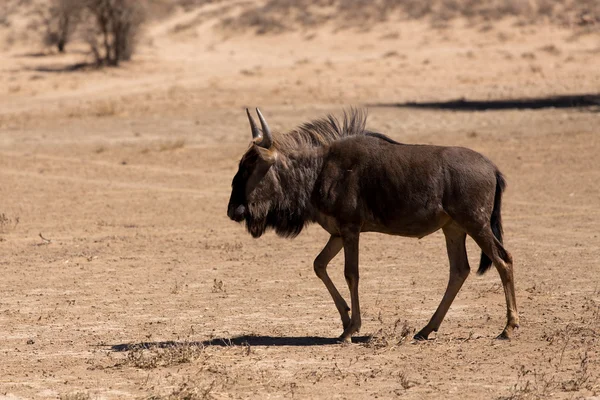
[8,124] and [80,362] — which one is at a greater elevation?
[80,362]

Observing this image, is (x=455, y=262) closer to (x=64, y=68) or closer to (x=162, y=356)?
(x=162, y=356)

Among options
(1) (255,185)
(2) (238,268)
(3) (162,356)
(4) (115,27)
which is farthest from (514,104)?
(3) (162,356)

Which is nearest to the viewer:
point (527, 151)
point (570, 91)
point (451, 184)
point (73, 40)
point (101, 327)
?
point (451, 184)

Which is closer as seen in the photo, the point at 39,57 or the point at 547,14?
the point at 39,57

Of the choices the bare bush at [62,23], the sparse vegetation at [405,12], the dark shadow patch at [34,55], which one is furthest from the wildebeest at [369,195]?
the sparse vegetation at [405,12]

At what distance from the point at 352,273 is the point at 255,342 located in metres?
1.01

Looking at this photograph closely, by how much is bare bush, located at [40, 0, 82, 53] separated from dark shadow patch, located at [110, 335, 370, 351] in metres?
34.4

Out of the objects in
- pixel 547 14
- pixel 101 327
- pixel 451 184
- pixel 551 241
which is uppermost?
pixel 451 184

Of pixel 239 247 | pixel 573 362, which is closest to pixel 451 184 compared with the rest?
pixel 573 362

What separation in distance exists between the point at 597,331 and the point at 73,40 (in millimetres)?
39526

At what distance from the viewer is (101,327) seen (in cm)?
962

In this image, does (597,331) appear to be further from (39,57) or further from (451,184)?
(39,57)

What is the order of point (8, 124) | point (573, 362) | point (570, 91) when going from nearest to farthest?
point (573, 362)
point (8, 124)
point (570, 91)

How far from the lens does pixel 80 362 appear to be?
8.34 meters
